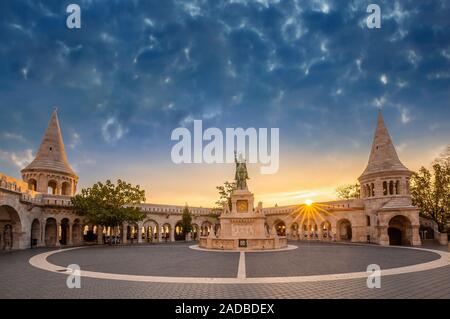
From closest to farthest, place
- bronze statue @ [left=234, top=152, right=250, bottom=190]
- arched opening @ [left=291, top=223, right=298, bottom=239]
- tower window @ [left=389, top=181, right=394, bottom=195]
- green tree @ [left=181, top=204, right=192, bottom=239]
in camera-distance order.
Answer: bronze statue @ [left=234, top=152, right=250, bottom=190]
tower window @ [left=389, top=181, right=394, bottom=195]
arched opening @ [left=291, top=223, right=298, bottom=239]
green tree @ [left=181, top=204, right=192, bottom=239]

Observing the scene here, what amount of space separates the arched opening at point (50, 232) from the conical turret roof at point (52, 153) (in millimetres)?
7630

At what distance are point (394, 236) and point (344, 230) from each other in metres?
8.66

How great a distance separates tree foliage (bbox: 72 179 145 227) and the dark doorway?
33.9m

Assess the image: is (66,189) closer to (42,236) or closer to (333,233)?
(42,236)

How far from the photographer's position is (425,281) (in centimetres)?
1206

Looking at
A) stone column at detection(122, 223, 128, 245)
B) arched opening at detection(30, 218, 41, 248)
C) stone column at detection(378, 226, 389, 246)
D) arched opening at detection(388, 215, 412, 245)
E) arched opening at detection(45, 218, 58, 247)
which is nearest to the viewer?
stone column at detection(378, 226, 389, 246)

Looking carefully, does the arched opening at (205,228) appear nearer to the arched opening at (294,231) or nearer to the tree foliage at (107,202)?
the arched opening at (294,231)

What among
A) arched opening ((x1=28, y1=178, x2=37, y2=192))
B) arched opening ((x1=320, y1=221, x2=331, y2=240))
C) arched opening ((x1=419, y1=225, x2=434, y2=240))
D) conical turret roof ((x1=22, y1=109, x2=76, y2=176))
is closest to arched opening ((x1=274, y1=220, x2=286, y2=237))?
arched opening ((x1=320, y1=221, x2=331, y2=240))

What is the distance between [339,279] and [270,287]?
351 centimetres

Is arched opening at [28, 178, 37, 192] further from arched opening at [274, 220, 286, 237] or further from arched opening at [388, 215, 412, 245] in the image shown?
arched opening at [388, 215, 412, 245]

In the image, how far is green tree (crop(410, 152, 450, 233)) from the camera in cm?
3878
